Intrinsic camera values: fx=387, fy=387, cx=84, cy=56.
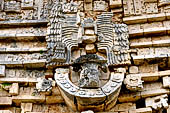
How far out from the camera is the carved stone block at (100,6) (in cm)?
866

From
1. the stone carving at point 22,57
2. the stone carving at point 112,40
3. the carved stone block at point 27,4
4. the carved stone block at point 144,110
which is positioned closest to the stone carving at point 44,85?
the stone carving at point 22,57

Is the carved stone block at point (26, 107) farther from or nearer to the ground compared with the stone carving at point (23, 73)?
nearer to the ground

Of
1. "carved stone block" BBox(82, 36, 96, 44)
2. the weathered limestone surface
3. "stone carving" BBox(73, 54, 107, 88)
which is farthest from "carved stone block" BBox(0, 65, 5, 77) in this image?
"carved stone block" BBox(82, 36, 96, 44)

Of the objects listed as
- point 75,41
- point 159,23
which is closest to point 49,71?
point 75,41

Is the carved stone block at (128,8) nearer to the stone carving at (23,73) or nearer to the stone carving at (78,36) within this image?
the stone carving at (78,36)

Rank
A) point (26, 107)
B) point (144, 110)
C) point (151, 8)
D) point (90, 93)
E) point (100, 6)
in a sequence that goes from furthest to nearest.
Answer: point (100, 6) < point (151, 8) < point (26, 107) < point (144, 110) < point (90, 93)

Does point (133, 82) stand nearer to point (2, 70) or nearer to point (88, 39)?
point (88, 39)

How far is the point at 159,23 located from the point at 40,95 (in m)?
2.95

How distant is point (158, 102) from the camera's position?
7.27 meters

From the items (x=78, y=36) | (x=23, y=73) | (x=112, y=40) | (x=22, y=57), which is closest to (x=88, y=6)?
(x=78, y=36)

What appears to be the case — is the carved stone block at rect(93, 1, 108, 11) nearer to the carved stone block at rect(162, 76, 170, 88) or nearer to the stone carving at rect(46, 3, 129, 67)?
the stone carving at rect(46, 3, 129, 67)

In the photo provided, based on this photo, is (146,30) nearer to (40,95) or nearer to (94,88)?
(94,88)

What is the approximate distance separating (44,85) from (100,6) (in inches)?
94.3

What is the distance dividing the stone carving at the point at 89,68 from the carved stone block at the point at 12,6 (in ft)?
7.14
